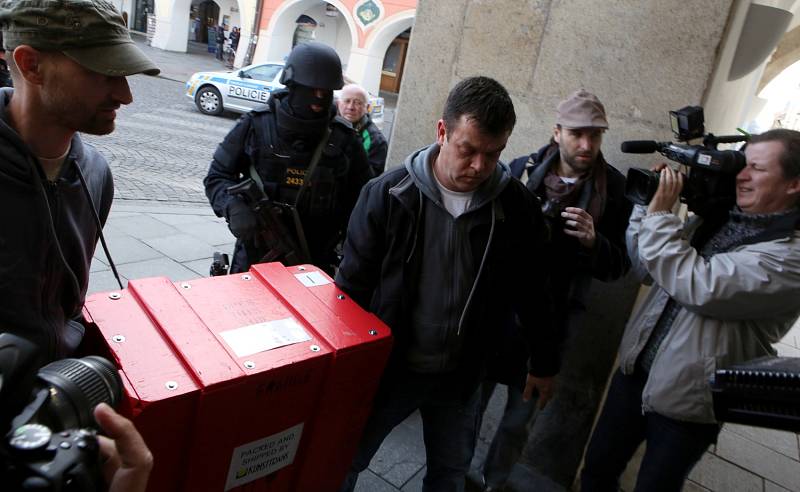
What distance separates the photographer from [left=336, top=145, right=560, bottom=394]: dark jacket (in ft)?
6.12

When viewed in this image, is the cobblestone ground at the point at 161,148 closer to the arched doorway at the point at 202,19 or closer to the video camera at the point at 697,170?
the video camera at the point at 697,170

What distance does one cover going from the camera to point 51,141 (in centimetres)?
147

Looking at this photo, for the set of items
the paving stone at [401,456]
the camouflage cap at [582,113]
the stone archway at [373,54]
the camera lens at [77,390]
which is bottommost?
the paving stone at [401,456]

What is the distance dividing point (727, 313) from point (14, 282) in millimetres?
2149

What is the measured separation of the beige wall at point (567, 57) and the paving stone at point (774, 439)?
8.64ft

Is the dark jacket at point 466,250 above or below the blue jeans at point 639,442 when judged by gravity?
above

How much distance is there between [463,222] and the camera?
1.87 m

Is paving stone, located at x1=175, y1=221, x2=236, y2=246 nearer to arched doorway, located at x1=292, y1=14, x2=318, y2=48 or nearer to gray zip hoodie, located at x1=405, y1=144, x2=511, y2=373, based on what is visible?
gray zip hoodie, located at x1=405, y1=144, x2=511, y2=373

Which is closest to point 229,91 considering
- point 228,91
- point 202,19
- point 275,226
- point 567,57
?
point 228,91

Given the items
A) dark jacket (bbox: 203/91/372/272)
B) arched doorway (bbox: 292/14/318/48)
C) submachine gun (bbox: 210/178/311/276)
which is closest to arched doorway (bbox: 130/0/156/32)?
arched doorway (bbox: 292/14/318/48)

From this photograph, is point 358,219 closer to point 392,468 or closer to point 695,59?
point 392,468

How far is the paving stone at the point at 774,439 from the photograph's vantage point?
3.94 meters

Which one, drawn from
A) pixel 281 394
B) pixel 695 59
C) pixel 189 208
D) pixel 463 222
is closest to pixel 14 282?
pixel 281 394

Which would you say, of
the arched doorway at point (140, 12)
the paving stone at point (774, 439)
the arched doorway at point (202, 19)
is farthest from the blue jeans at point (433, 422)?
the arched doorway at point (202, 19)
